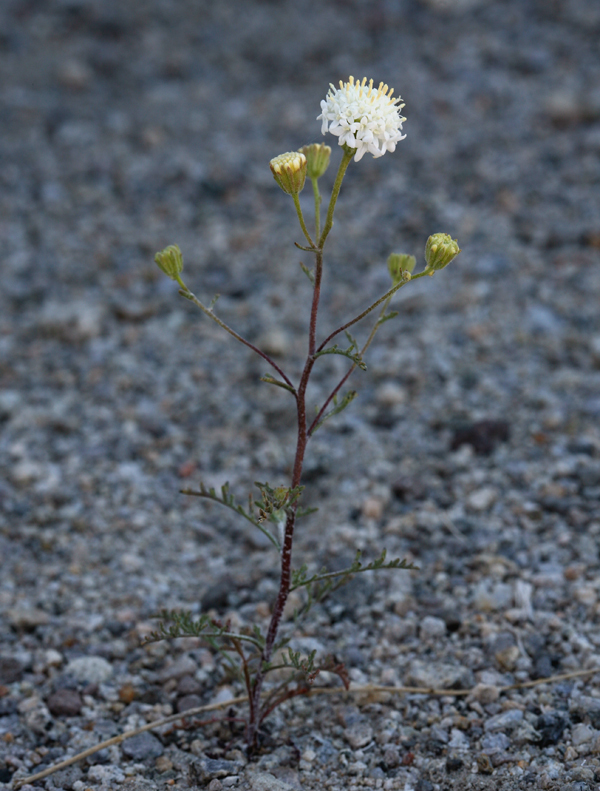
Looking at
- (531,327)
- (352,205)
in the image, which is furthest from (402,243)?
(531,327)

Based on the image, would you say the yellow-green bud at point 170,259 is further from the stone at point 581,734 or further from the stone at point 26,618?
the stone at point 581,734

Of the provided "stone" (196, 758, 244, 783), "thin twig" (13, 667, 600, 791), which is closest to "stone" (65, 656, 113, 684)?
"thin twig" (13, 667, 600, 791)

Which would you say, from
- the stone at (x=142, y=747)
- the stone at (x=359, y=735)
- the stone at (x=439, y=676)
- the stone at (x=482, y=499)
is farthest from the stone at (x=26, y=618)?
the stone at (x=482, y=499)

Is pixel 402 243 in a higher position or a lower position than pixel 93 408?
higher

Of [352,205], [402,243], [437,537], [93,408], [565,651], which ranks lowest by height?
[565,651]

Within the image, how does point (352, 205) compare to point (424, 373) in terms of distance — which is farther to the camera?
point (352, 205)

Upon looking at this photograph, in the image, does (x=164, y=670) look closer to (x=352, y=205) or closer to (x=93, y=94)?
(x=352, y=205)

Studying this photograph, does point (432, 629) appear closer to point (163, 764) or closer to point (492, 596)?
point (492, 596)
